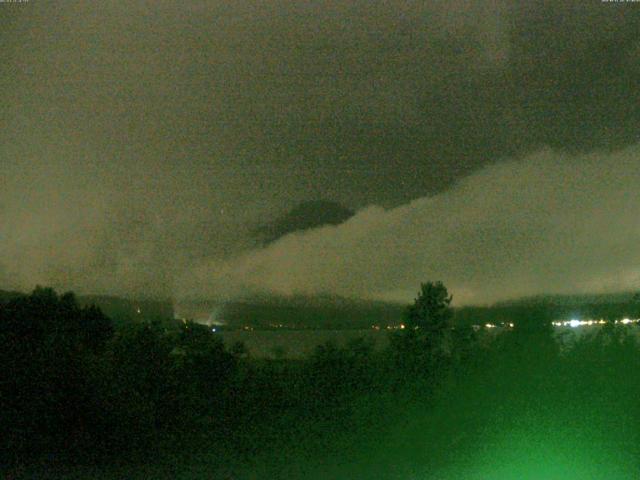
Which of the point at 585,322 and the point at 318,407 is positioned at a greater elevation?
the point at 585,322

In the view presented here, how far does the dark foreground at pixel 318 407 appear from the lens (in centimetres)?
1094

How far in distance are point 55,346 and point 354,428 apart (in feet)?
16.5

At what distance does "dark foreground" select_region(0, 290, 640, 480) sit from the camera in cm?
1094

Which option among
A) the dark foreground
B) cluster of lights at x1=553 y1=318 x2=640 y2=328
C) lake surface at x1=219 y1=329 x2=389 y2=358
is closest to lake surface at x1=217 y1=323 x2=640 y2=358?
lake surface at x1=219 y1=329 x2=389 y2=358

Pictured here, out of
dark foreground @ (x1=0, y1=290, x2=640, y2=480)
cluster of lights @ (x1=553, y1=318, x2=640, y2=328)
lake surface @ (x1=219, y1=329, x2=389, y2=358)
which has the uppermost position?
cluster of lights @ (x1=553, y1=318, x2=640, y2=328)

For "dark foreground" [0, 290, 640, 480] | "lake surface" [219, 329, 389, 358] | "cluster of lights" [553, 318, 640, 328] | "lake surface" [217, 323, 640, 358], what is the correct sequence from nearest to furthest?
"dark foreground" [0, 290, 640, 480] < "lake surface" [217, 323, 640, 358] < "cluster of lights" [553, 318, 640, 328] < "lake surface" [219, 329, 389, 358]

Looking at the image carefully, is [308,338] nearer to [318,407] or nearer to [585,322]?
[318,407]

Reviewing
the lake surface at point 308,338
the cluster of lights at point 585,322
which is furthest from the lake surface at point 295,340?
the cluster of lights at point 585,322

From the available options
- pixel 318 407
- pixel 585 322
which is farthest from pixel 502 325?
pixel 318 407

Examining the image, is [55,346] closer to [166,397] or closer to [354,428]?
[166,397]

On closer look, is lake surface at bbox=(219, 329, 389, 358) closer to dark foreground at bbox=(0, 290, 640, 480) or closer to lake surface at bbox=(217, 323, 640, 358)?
lake surface at bbox=(217, 323, 640, 358)

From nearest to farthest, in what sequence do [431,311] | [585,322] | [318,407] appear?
[318,407], [585,322], [431,311]

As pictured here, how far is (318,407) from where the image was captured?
1433cm

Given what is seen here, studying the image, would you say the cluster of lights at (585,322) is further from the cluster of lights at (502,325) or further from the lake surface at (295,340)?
the lake surface at (295,340)
